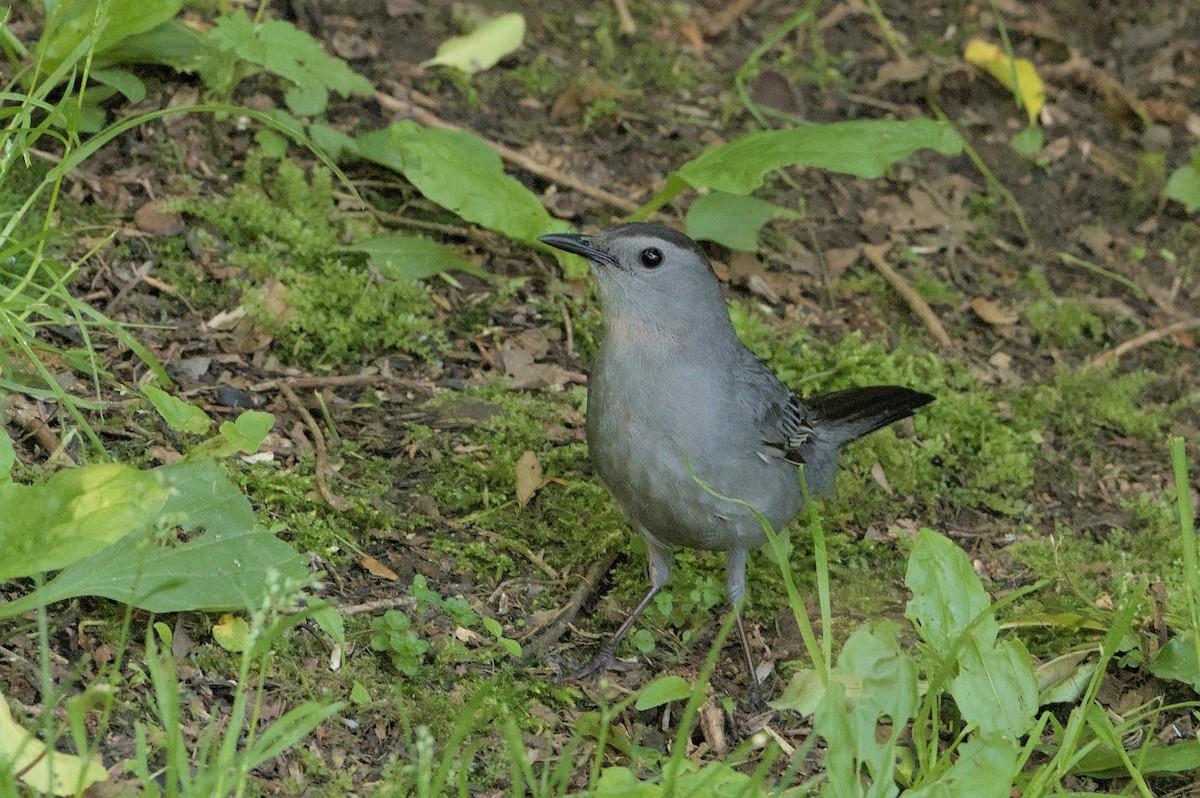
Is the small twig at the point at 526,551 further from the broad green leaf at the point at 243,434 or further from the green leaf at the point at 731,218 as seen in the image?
the green leaf at the point at 731,218

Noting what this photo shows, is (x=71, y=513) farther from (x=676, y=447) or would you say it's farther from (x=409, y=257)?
(x=409, y=257)

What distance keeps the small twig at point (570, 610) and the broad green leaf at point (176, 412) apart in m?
1.39

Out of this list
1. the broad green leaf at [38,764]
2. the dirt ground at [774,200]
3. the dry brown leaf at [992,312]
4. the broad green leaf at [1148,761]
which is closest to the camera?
the broad green leaf at [38,764]

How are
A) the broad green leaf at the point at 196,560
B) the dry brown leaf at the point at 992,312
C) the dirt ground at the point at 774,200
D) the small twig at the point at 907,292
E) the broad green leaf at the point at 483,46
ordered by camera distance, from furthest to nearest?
the broad green leaf at the point at 483,46 → the dry brown leaf at the point at 992,312 → the small twig at the point at 907,292 → the dirt ground at the point at 774,200 → the broad green leaf at the point at 196,560

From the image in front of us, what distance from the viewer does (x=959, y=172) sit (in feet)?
26.8

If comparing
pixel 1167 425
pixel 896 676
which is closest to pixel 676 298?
pixel 896 676

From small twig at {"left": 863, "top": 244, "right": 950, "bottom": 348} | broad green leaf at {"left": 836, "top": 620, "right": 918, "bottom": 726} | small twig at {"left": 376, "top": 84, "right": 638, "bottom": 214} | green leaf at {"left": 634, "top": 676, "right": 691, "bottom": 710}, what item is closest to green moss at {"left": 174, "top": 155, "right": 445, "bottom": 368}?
small twig at {"left": 376, "top": 84, "right": 638, "bottom": 214}

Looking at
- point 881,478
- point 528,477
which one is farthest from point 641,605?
point 881,478

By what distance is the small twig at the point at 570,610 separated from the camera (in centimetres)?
471

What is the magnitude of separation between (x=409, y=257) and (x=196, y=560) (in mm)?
2627

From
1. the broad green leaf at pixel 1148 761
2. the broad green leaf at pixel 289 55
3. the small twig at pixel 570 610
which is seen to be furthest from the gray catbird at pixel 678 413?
the broad green leaf at pixel 289 55

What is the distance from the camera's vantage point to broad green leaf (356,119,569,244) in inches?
237

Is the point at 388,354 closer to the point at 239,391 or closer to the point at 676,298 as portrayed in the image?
the point at 239,391

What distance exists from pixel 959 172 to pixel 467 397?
3.93 m
